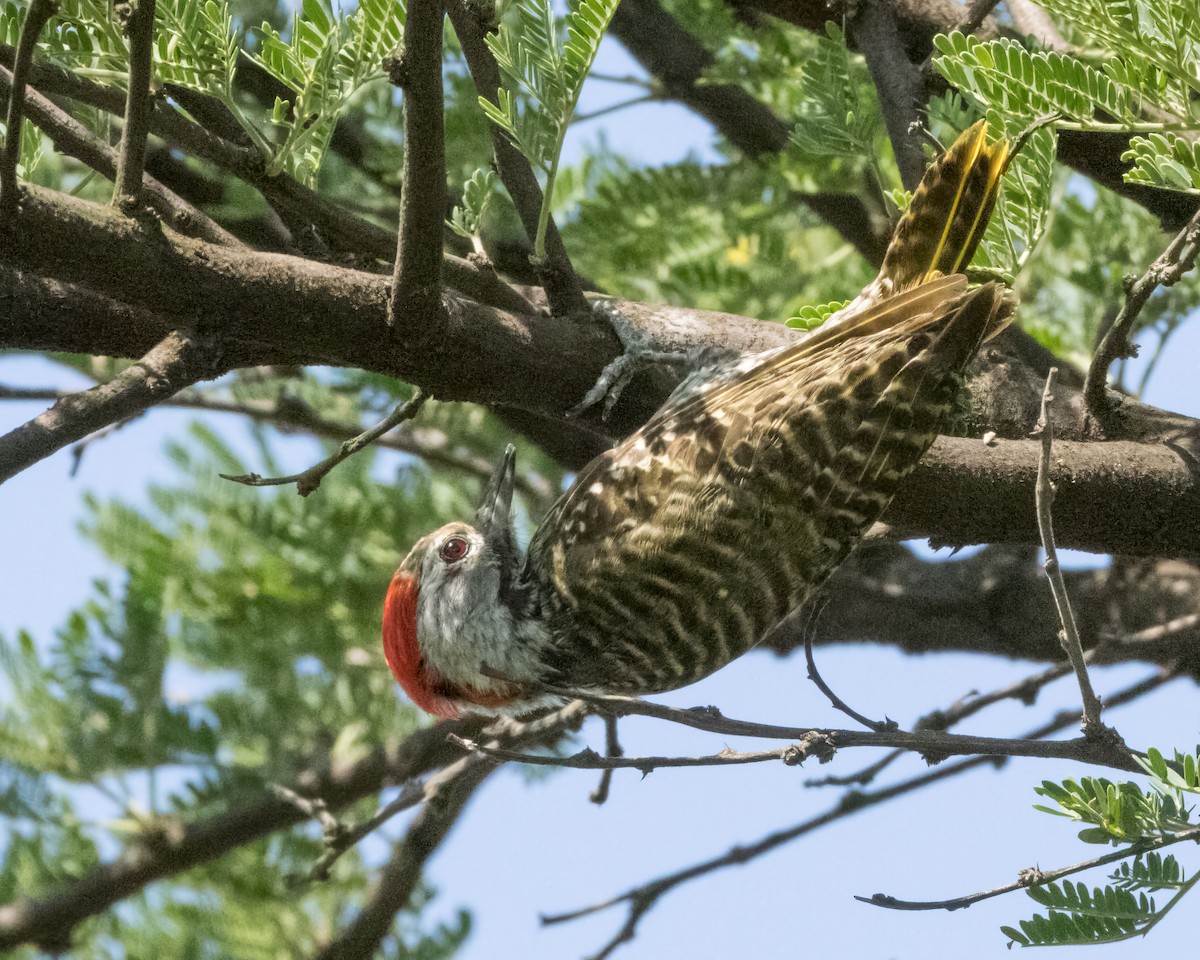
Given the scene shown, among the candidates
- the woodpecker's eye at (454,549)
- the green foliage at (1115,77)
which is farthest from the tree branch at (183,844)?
the green foliage at (1115,77)

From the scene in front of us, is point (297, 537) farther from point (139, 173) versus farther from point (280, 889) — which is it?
point (139, 173)

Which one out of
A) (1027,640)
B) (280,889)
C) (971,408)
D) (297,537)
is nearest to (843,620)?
(1027,640)

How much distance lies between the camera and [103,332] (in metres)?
2.59

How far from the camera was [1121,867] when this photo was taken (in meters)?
2.00

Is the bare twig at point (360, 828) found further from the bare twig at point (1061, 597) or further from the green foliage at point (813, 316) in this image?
the bare twig at point (1061, 597)

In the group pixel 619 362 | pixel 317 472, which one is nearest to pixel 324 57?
pixel 317 472

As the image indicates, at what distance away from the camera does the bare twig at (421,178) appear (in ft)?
→ 6.61

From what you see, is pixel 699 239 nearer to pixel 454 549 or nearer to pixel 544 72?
pixel 454 549

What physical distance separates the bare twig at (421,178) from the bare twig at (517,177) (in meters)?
0.35

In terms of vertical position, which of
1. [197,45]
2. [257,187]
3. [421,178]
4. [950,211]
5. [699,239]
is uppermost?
[699,239]

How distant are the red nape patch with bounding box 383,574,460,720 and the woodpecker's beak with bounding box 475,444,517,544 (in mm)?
259

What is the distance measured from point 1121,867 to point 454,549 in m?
2.06

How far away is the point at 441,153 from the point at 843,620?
8.14 ft

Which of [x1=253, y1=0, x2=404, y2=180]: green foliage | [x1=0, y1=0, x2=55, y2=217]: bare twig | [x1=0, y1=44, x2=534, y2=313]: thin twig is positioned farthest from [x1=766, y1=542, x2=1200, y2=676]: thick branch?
[x1=0, y1=0, x2=55, y2=217]: bare twig
